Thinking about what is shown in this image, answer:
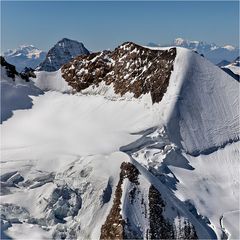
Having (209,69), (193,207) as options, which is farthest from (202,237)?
(209,69)

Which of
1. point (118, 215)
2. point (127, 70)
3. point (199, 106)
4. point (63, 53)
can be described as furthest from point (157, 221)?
point (63, 53)

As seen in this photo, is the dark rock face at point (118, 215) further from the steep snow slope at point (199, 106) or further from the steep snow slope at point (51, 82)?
the steep snow slope at point (51, 82)

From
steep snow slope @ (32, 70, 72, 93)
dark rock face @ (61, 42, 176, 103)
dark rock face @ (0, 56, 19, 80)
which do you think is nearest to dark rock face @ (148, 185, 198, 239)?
dark rock face @ (61, 42, 176, 103)

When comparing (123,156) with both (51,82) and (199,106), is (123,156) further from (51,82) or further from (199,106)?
(51,82)

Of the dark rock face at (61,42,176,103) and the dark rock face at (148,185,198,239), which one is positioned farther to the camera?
the dark rock face at (61,42,176,103)

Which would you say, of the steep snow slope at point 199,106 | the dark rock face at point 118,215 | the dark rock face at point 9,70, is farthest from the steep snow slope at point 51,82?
the dark rock face at point 118,215

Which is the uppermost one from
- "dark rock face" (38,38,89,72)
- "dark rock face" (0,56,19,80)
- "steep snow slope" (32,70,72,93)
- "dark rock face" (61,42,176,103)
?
"dark rock face" (61,42,176,103)

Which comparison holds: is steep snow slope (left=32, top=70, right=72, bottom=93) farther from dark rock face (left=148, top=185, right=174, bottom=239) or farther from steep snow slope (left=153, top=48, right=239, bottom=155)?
dark rock face (left=148, top=185, right=174, bottom=239)

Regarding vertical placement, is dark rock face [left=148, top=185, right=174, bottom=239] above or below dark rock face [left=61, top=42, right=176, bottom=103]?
below
